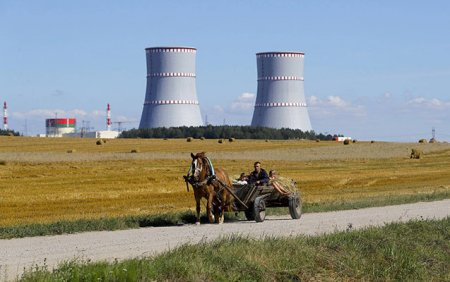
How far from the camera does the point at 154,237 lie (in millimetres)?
16766

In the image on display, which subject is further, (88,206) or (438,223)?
(88,206)

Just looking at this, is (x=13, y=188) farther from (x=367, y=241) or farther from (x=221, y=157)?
(x=221, y=157)

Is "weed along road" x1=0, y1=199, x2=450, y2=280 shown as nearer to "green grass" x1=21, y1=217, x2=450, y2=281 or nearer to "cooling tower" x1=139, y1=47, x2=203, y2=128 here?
"green grass" x1=21, y1=217, x2=450, y2=281

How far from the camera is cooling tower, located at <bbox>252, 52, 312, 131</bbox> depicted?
80.5 metres

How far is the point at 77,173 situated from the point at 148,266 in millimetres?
27193

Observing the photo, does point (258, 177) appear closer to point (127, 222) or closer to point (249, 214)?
point (249, 214)

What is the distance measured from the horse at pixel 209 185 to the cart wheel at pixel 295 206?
146 centimetres

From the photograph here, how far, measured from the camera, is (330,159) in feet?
195

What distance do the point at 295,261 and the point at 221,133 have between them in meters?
82.2

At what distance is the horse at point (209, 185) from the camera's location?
63.9 feet

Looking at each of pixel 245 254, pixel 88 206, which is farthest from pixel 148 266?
pixel 88 206

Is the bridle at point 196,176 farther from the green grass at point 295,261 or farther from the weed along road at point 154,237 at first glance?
the green grass at point 295,261

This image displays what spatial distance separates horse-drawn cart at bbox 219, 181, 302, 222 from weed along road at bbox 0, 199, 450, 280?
0.99 ft

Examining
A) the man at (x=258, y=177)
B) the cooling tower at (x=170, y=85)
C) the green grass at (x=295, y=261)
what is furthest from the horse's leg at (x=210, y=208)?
the cooling tower at (x=170, y=85)
